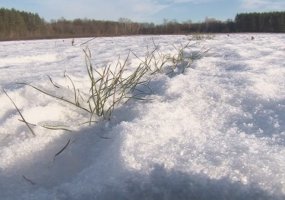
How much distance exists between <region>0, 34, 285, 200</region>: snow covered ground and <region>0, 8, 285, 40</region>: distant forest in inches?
707

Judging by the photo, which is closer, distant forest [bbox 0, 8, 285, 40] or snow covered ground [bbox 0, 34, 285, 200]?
snow covered ground [bbox 0, 34, 285, 200]

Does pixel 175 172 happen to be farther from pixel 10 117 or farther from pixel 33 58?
pixel 33 58

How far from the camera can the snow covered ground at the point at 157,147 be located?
2.80ft

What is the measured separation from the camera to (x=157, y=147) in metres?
1.00

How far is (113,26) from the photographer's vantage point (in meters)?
26.8

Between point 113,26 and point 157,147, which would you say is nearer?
point 157,147

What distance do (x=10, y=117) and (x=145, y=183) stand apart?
53 cm

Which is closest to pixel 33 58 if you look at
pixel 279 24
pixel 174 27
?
pixel 174 27

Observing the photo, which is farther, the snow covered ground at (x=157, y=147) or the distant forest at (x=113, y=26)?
the distant forest at (x=113, y=26)

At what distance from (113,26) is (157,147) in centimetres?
2632

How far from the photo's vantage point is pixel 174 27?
2223 cm

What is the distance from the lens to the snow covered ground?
0.85 m

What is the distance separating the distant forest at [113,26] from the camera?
21.8 metres

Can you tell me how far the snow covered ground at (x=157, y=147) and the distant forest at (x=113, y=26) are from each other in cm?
1795
